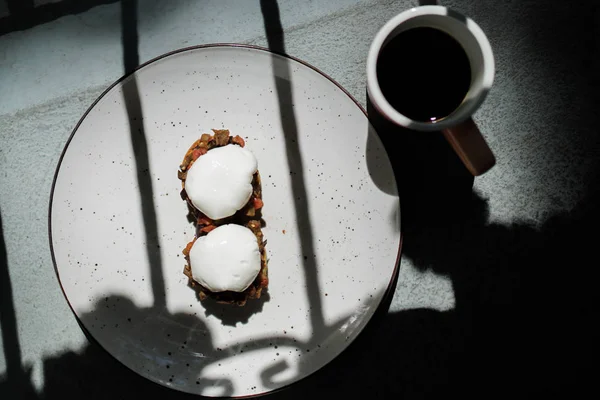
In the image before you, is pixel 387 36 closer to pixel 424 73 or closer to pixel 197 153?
pixel 424 73

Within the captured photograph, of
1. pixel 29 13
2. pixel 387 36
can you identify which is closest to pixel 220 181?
pixel 387 36

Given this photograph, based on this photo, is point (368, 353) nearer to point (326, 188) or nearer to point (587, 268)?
point (326, 188)

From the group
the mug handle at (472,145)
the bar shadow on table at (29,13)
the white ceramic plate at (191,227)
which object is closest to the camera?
the mug handle at (472,145)

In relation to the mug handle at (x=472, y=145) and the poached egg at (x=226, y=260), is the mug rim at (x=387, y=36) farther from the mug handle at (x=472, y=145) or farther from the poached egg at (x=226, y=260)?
the poached egg at (x=226, y=260)

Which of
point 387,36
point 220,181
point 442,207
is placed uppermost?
point 387,36

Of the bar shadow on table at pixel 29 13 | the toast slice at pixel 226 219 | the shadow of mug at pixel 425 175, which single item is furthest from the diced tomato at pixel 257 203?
the bar shadow on table at pixel 29 13

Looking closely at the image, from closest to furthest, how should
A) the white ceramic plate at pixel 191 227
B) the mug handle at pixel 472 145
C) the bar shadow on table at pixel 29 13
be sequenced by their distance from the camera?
the mug handle at pixel 472 145 → the white ceramic plate at pixel 191 227 → the bar shadow on table at pixel 29 13
